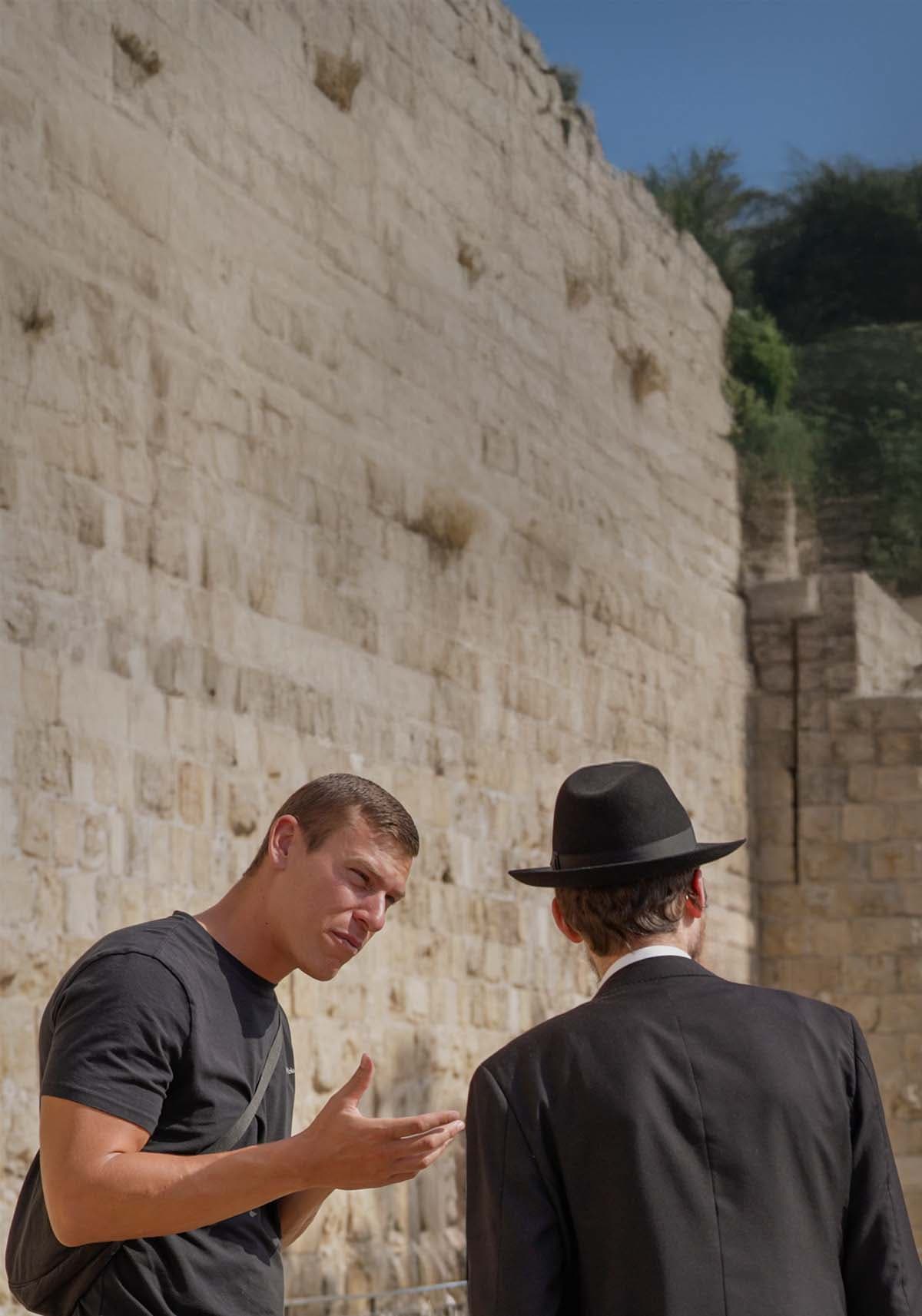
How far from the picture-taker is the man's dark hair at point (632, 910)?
8.38ft

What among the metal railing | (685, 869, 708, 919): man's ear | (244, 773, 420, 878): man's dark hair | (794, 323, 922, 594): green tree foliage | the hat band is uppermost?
(794, 323, 922, 594): green tree foliage

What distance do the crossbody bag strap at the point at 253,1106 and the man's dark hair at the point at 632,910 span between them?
56 centimetres

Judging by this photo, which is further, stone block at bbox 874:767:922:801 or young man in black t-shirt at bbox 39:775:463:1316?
stone block at bbox 874:767:922:801

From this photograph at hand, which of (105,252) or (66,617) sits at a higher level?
(105,252)

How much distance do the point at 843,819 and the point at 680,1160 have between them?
31.5 feet

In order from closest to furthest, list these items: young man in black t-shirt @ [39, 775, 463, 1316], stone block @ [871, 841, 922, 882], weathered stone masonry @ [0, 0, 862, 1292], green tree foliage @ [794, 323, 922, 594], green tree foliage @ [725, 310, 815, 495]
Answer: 1. young man in black t-shirt @ [39, 775, 463, 1316]
2. weathered stone masonry @ [0, 0, 862, 1292]
3. stone block @ [871, 841, 922, 882]
4. green tree foliage @ [725, 310, 815, 495]
5. green tree foliage @ [794, 323, 922, 594]

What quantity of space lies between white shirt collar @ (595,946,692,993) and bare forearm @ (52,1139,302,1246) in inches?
19.5

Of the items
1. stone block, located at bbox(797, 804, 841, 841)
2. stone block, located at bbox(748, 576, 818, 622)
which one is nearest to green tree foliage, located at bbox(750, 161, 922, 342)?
stone block, located at bbox(748, 576, 818, 622)

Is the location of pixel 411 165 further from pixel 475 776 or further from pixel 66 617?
pixel 66 617

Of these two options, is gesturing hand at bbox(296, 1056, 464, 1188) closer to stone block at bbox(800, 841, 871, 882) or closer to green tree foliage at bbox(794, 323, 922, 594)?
stone block at bbox(800, 841, 871, 882)

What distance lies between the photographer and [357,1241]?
292 inches

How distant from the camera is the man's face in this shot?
9.36 ft

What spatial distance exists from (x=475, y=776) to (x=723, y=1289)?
648 centimetres

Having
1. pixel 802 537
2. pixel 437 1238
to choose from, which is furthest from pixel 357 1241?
pixel 802 537
